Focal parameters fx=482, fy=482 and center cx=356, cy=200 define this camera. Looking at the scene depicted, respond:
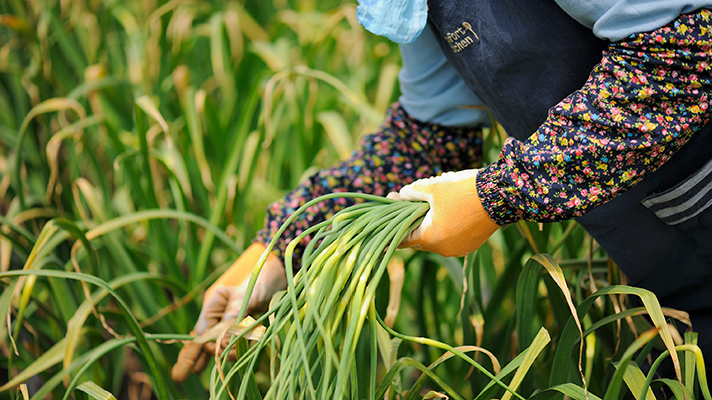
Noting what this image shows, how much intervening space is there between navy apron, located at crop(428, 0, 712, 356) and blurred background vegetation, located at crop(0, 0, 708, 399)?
92 mm

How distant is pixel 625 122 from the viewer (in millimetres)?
470

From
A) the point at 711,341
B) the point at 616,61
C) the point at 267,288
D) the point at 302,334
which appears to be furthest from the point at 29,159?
the point at 711,341

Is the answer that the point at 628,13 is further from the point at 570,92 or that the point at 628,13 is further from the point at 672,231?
the point at 672,231

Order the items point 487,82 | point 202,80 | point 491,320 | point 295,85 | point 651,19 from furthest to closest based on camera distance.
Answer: point 202,80
point 295,85
point 491,320
point 487,82
point 651,19

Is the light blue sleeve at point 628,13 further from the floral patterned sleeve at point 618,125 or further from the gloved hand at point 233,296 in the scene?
the gloved hand at point 233,296

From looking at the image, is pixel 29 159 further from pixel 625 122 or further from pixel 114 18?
pixel 625 122

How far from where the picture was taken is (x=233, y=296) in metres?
0.75

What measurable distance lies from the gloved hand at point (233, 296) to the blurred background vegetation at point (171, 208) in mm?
49

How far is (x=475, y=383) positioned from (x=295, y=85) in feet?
2.90

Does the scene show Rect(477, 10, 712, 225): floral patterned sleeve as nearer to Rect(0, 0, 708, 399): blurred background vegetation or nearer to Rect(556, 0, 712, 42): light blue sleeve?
Rect(556, 0, 712, 42): light blue sleeve

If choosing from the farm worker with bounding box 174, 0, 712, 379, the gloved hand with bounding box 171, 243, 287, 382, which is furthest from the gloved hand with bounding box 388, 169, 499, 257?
the gloved hand with bounding box 171, 243, 287, 382

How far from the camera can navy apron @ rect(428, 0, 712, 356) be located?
0.54m

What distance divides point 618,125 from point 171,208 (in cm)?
109

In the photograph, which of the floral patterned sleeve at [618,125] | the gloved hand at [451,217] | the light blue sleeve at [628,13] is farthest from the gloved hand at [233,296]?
the light blue sleeve at [628,13]
